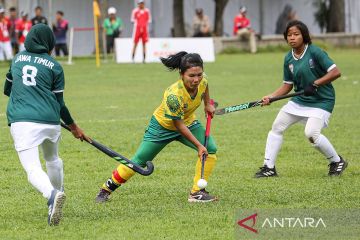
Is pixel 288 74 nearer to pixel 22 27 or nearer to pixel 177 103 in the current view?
pixel 177 103

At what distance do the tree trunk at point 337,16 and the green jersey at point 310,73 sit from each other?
1329 inches

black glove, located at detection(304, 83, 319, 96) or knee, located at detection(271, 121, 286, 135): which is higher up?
black glove, located at detection(304, 83, 319, 96)

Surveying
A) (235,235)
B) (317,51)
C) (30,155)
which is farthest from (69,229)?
(317,51)

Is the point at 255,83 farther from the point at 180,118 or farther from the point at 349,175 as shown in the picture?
the point at 180,118

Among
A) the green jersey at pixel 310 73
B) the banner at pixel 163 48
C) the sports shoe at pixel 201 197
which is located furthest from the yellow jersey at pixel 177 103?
the banner at pixel 163 48

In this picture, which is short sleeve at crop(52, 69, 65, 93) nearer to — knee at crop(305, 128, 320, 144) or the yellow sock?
the yellow sock

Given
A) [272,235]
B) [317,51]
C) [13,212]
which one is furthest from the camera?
[317,51]

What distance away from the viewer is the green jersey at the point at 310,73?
10.9 meters

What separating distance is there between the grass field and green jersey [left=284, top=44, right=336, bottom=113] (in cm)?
83

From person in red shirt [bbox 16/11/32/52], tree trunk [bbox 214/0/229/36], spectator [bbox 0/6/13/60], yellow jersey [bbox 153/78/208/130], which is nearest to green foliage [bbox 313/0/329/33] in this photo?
tree trunk [bbox 214/0/229/36]

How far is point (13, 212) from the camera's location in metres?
9.03

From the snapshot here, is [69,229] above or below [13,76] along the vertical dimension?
below

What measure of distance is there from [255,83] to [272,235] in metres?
16.7

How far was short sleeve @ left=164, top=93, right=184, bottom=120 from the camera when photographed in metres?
9.20
